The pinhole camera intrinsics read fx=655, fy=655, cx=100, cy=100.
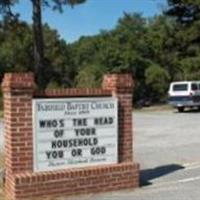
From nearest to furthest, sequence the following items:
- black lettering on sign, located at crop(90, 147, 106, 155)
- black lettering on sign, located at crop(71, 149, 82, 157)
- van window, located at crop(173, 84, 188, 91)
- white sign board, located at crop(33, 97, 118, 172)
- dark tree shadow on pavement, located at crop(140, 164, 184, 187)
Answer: white sign board, located at crop(33, 97, 118, 172) < black lettering on sign, located at crop(71, 149, 82, 157) < black lettering on sign, located at crop(90, 147, 106, 155) < dark tree shadow on pavement, located at crop(140, 164, 184, 187) < van window, located at crop(173, 84, 188, 91)

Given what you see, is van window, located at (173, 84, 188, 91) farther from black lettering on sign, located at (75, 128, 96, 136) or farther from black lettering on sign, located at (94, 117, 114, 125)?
black lettering on sign, located at (75, 128, 96, 136)

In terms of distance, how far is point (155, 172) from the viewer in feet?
44.4

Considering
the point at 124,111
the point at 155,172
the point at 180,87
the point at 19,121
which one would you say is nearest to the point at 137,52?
the point at 180,87

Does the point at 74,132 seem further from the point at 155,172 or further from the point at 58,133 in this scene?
the point at 155,172

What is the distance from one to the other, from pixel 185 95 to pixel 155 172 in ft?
90.9

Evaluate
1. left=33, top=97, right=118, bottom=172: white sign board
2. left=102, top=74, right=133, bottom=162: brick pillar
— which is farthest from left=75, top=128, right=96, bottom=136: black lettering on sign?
left=102, top=74, right=133, bottom=162: brick pillar

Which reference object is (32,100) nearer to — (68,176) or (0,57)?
(68,176)

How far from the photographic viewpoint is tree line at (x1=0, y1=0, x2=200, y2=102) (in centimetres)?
5006

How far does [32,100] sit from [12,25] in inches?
986

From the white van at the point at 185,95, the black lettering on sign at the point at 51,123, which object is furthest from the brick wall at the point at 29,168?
the white van at the point at 185,95

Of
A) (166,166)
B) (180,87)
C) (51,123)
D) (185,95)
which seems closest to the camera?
(51,123)

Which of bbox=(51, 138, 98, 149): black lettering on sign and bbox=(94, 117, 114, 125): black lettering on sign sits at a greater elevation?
bbox=(94, 117, 114, 125): black lettering on sign

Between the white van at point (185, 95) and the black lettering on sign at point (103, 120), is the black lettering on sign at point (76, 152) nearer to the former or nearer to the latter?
the black lettering on sign at point (103, 120)

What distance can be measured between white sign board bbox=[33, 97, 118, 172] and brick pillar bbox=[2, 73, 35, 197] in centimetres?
12
